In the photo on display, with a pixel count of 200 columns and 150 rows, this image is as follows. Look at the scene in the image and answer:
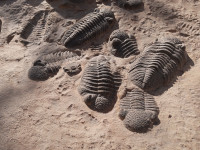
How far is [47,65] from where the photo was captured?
202cm

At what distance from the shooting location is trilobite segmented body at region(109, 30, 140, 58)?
6.64 ft

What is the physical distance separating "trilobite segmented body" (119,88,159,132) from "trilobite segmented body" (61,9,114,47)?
1.90ft

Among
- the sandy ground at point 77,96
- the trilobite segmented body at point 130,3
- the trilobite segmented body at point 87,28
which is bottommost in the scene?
the sandy ground at point 77,96

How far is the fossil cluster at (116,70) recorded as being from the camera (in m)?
1.74

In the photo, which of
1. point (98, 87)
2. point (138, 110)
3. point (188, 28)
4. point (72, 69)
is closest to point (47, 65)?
point (72, 69)

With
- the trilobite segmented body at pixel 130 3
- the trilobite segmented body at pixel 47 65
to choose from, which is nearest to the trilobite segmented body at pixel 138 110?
the trilobite segmented body at pixel 47 65

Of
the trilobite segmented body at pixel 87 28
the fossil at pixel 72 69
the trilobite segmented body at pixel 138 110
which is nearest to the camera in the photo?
the trilobite segmented body at pixel 138 110

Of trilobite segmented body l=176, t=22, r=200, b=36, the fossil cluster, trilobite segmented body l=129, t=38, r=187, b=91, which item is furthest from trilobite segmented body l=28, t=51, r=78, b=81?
trilobite segmented body l=176, t=22, r=200, b=36

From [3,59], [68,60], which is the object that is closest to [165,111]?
[68,60]

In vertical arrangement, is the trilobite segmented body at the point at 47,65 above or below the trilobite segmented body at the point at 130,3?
below

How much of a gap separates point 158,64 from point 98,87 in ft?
1.35

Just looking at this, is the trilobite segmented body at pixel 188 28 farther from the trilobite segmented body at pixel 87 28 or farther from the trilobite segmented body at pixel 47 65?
the trilobite segmented body at pixel 47 65

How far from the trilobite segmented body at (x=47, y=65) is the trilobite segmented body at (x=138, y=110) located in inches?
21.3

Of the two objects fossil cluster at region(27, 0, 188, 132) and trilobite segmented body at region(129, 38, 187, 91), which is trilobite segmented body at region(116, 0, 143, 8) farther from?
trilobite segmented body at region(129, 38, 187, 91)
